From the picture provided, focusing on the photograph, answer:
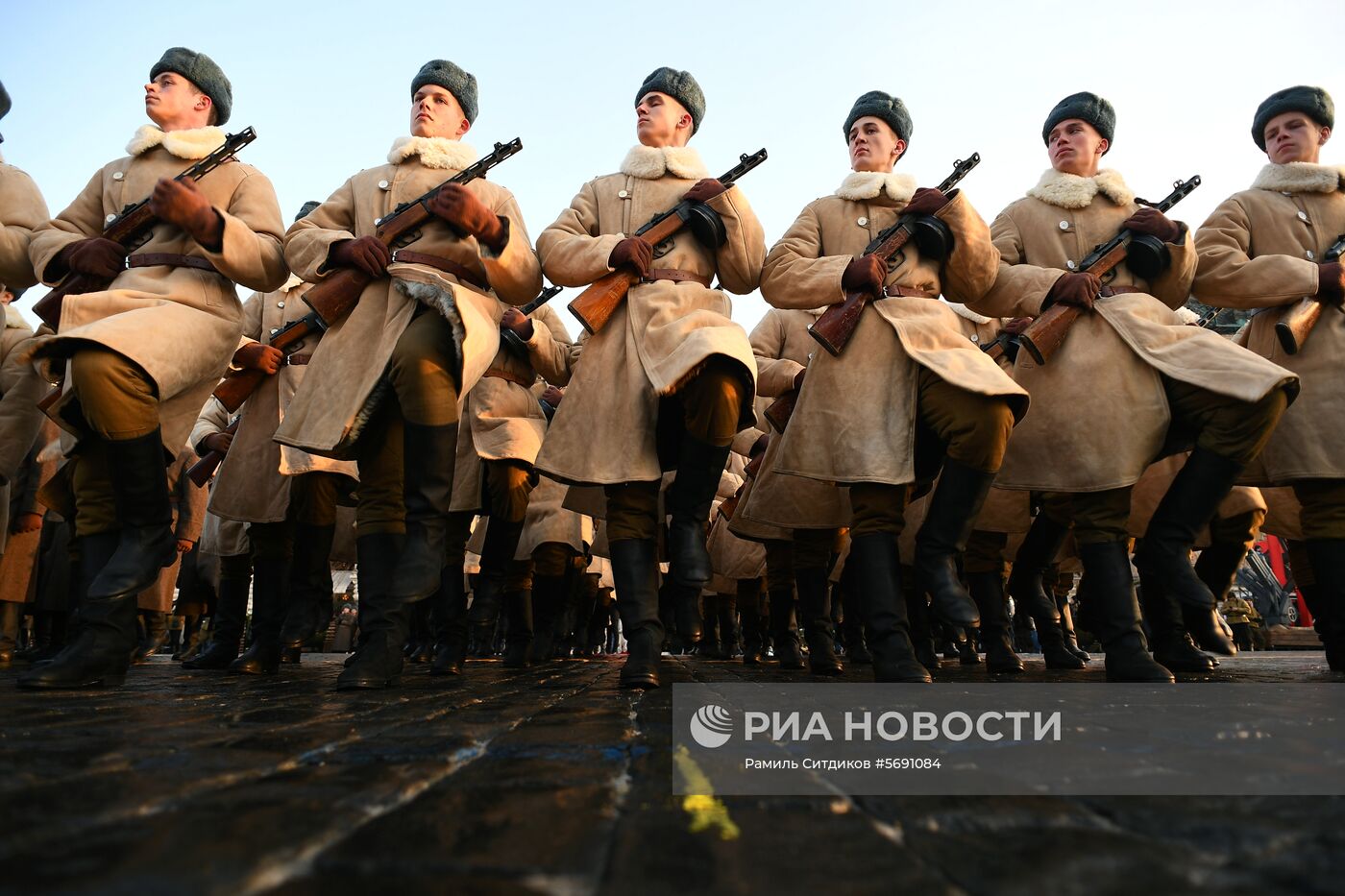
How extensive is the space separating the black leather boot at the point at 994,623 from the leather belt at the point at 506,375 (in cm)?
305

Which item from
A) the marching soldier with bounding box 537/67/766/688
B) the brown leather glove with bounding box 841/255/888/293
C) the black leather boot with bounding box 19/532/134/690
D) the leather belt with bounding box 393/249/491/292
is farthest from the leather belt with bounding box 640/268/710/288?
the black leather boot with bounding box 19/532/134/690

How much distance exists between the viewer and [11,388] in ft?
16.3

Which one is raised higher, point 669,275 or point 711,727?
point 669,275

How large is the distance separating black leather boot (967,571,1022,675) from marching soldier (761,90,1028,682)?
54.3 inches

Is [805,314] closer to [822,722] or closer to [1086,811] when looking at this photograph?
[822,722]

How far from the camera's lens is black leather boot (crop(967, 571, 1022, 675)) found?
4898 mm

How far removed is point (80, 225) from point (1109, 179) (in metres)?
4.89

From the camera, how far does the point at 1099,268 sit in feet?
13.9

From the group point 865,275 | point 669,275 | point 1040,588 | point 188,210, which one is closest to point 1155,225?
point 865,275

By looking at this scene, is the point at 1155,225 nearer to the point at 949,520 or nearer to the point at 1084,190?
the point at 1084,190

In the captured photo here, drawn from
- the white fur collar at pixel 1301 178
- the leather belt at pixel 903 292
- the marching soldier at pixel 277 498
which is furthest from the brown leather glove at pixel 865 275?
the marching soldier at pixel 277 498

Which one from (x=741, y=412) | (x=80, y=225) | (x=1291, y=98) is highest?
(x=1291, y=98)

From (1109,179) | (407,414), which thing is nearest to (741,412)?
(407,414)

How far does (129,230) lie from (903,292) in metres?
3.33
